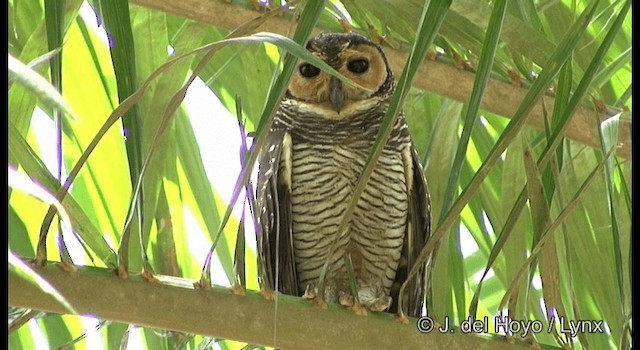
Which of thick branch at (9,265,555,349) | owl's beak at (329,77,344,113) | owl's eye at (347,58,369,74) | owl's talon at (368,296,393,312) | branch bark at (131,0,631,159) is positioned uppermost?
owl's eye at (347,58,369,74)

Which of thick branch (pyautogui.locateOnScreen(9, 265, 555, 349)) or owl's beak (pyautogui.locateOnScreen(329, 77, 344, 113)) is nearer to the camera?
thick branch (pyautogui.locateOnScreen(9, 265, 555, 349))

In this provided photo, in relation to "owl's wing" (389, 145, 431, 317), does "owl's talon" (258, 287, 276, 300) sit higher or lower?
lower

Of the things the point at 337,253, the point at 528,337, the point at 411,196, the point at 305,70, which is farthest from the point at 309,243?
the point at 528,337

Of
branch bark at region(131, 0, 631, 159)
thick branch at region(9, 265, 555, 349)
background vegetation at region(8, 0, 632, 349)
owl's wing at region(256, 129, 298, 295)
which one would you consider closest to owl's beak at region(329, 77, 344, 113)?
owl's wing at region(256, 129, 298, 295)

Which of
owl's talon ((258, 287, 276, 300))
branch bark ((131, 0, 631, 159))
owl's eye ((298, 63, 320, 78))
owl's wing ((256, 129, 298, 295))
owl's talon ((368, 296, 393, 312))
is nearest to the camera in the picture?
owl's talon ((258, 287, 276, 300))

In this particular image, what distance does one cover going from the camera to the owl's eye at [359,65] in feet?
7.07

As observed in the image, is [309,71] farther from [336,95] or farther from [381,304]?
[381,304]

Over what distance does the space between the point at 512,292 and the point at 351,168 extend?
96cm

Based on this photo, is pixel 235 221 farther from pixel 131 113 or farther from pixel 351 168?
pixel 131 113

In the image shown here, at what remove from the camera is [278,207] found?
2027 millimetres

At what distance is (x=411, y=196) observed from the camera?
7.02 feet

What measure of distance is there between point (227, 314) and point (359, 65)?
3.66 ft

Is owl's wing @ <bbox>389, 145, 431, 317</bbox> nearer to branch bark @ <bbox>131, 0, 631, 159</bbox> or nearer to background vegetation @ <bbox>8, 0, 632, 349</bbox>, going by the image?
background vegetation @ <bbox>8, 0, 632, 349</bbox>

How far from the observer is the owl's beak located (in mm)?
2189
